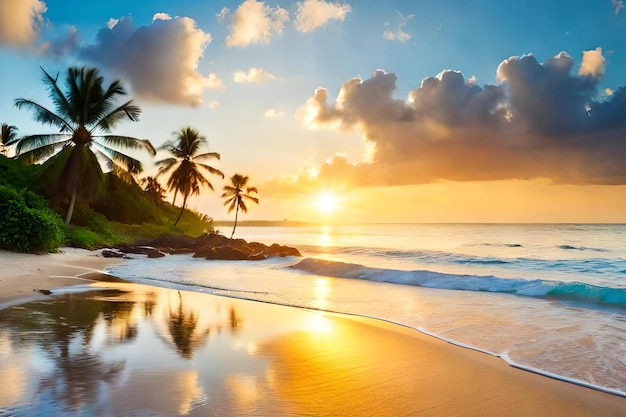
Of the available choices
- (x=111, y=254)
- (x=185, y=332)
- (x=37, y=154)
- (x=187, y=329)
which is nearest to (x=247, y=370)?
(x=185, y=332)

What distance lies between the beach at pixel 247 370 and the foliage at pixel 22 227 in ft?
38.1

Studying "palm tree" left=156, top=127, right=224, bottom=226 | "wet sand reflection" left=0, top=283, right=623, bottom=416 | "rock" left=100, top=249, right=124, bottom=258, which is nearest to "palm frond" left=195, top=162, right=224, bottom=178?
"palm tree" left=156, top=127, right=224, bottom=226

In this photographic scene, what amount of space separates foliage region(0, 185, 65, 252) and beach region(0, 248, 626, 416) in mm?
11608

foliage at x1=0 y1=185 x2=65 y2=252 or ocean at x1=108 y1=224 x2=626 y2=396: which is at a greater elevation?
foliage at x1=0 y1=185 x2=65 y2=252

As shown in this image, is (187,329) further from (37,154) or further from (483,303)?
(37,154)

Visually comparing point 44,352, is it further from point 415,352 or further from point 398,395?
point 415,352

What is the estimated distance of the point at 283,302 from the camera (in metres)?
11.0

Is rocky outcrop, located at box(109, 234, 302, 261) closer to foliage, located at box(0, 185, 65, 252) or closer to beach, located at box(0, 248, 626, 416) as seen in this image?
foliage, located at box(0, 185, 65, 252)

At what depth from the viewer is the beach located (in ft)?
13.0

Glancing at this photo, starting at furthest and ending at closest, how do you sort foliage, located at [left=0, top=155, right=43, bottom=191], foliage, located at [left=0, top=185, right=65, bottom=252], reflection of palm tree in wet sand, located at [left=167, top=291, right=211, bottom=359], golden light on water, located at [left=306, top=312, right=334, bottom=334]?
foliage, located at [left=0, top=155, right=43, bottom=191]
foliage, located at [left=0, top=185, right=65, bottom=252]
golden light on water, located at [left=306, top=312, right=334, bottom=334]
reflection of palm tree in wet sand, located at [left=167, top=291, right=211, bottom=359]

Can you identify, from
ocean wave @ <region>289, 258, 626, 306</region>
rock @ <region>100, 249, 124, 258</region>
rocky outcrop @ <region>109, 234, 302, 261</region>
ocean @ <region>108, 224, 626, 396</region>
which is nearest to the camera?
ocean @ <region>108, 224, 626, 396</region>

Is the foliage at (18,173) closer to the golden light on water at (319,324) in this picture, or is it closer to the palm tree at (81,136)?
the palm tree at (81,136)

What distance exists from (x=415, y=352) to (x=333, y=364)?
151 centimetres

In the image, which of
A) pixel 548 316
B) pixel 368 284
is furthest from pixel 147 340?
pixel 368 284
